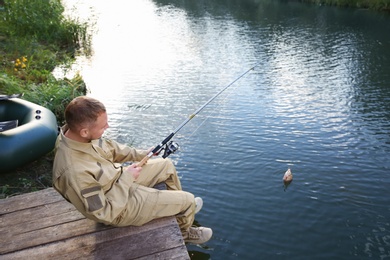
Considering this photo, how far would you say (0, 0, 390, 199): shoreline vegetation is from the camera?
5.40 m

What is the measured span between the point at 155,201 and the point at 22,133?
9.26 ft

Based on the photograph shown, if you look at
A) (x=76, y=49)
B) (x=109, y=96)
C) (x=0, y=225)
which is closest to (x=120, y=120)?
(x=109, y=96)

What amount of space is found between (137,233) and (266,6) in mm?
23813

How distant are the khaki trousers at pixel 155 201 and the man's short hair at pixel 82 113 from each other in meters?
0.74

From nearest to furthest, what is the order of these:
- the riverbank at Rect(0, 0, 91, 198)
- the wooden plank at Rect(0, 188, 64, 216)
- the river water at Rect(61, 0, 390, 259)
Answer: the wooden plank at Rect(0, 188, 64, 216)
the river water at Rect(61, 0, 390, 259)
the riverbank at Rect(0, 0, 91, 198)

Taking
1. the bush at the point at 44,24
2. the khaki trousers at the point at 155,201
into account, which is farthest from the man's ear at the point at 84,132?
the bush at the point at 44,24

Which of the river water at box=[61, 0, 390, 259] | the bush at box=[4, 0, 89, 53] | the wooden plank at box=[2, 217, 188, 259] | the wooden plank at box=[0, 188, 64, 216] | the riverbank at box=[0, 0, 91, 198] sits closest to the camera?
the wooden plank at box=[2, 217, 188, 259]

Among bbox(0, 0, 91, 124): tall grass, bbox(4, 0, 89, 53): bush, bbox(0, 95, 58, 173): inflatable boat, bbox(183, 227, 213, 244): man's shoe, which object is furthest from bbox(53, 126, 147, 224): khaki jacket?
bbox(4, 0, 89, 53): bush

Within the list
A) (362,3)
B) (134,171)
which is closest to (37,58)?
(134,171)

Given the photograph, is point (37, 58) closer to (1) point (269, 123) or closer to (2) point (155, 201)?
(1) point (269, 123)

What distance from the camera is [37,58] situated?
1125cm

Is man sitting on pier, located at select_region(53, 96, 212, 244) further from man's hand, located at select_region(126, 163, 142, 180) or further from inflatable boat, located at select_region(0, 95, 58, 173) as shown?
inflatable boat, located at select_region(0, 95, 58, 173)

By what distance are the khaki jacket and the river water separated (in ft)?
6.18

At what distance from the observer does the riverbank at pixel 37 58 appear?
5.38 metres
